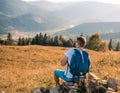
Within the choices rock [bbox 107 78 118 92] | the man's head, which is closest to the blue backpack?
the man's head

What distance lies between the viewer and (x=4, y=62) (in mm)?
35375

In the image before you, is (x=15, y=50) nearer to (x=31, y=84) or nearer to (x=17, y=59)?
(x=17, y=59)

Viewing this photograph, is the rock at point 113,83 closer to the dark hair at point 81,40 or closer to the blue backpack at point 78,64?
the blue backpack at point 78,64

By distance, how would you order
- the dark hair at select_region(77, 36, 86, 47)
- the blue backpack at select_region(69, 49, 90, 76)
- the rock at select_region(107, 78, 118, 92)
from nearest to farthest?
1. the dark hair at select_region(77, 36, 86, 47)
2. the blue backpack at select_region(69, 49, 90, 76)
3. the rock at select_region(107, 78, 118, 92)

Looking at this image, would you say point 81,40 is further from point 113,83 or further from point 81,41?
point 113,83

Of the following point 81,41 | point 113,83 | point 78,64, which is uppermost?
point 81,41

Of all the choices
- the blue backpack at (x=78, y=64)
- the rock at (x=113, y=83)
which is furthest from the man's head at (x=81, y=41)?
the rock at (x=113, y=83)

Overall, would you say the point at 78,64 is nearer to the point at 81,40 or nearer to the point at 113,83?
the point at 81,40

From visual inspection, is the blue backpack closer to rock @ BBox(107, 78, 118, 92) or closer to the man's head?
the man's head

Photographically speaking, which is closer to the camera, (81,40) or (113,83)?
(81,40)

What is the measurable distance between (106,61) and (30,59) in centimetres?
2075

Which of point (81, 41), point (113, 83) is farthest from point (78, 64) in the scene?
point (113, 83)

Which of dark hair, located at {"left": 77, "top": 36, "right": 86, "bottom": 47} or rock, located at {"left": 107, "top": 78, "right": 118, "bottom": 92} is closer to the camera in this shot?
dark hair, located at {"left": 77, "top": 36, "right": 86, "bottom": 47}

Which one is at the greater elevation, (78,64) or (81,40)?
(81,40)
